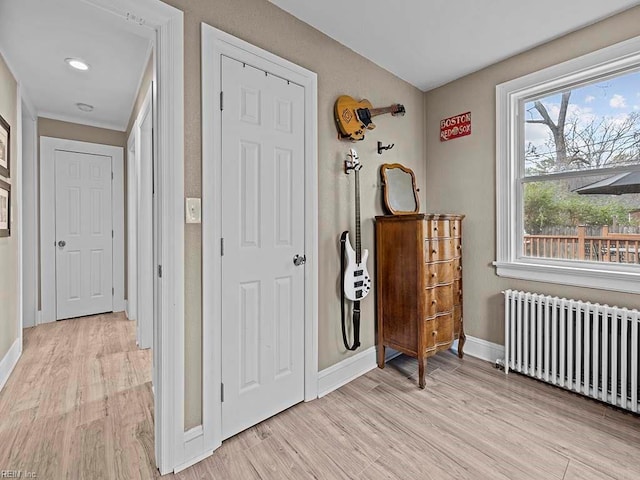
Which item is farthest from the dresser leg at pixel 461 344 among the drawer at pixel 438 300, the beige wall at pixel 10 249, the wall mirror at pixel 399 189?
the beige wall at pixel 10 249

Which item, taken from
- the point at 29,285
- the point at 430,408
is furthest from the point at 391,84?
the point at 29,285

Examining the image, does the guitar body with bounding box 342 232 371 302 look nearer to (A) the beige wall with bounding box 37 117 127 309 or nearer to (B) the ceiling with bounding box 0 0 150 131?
(B) the ceiling with bounding box 0 0 150 131

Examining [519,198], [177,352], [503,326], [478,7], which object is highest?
[478,7]

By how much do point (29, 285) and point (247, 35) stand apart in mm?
3844

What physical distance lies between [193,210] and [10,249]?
7.05 ft

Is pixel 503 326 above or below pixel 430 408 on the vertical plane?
above

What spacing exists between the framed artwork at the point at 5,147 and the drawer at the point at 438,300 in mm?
3262

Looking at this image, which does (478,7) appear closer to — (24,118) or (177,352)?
(177,352)

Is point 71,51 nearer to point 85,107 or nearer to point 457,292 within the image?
point 85,107

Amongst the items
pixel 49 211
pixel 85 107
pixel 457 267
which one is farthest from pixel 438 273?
pixel 49 211

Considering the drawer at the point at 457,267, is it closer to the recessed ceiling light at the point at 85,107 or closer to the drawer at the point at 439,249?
the drawer at the point at 439,249

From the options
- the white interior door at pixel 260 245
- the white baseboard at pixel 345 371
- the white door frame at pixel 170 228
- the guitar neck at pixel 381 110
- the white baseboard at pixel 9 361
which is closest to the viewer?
the white door frame at pixel 170 228

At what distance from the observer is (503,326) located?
252cm

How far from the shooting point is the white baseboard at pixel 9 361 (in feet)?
7.37
